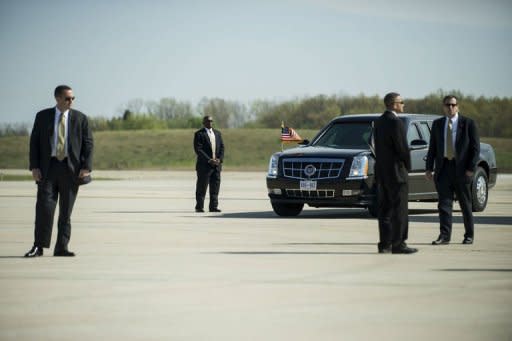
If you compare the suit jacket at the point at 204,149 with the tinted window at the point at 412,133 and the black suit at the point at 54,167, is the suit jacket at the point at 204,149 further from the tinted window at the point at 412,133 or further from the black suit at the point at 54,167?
the black suit at the point at 54,167

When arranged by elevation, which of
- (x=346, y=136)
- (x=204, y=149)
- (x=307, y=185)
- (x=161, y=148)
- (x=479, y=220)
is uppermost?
(x=346, y=136)

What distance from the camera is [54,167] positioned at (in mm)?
13523

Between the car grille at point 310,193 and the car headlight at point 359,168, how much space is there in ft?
1.46

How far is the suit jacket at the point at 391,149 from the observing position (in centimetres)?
1381

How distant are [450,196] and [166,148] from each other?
103351mm

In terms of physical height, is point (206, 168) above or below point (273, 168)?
below

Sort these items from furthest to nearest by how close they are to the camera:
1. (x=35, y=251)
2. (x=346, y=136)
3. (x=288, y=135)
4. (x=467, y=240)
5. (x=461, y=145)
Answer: (x=288, y=135) → (x=346, y=136) → (x=461, y=145) → (x=467, y=240) → (x=35, y=251)

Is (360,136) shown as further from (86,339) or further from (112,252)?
(86,339)

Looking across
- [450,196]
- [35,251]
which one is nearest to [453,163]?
[450,196]

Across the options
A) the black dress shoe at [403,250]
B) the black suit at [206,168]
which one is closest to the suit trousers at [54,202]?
the black dress shoe at [403,250]

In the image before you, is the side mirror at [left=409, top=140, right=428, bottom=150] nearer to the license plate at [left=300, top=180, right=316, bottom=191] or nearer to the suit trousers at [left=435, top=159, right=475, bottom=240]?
the license plate at [left=300, top=180, right=316, bottom=191]

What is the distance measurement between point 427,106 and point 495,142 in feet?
60.2

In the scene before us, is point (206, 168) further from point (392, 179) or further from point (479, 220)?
point (392, 179)

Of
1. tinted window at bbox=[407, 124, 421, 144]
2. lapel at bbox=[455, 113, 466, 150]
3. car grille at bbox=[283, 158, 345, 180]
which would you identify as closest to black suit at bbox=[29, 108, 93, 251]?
lapel at bbox=[455, 113, 466, 150]
